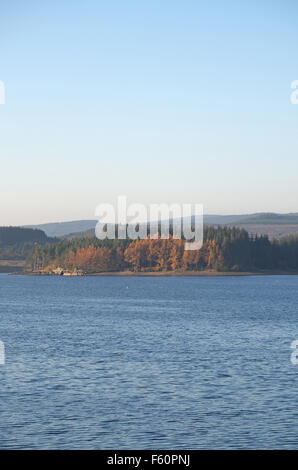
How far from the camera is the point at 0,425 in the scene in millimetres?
40031

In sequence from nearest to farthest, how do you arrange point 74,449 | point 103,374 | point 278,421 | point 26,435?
point 74,449 < point 26,435 < point 278,421 < point 103,374

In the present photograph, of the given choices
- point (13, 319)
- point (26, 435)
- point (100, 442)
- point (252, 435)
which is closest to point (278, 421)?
point (252, 435)

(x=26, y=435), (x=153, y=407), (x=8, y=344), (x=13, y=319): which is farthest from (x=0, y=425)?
(x=13, y=319)

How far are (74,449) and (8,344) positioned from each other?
138 ft

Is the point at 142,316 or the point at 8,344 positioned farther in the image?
the point at 142,316

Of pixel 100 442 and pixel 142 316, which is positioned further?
pixel 142 316

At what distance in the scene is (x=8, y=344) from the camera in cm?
7600

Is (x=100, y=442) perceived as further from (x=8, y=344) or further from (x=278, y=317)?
(x=278, y=317)

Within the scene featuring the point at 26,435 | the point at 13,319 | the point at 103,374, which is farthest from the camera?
the point at 13,319

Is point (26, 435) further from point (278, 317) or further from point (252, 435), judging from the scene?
point (278, 317)
